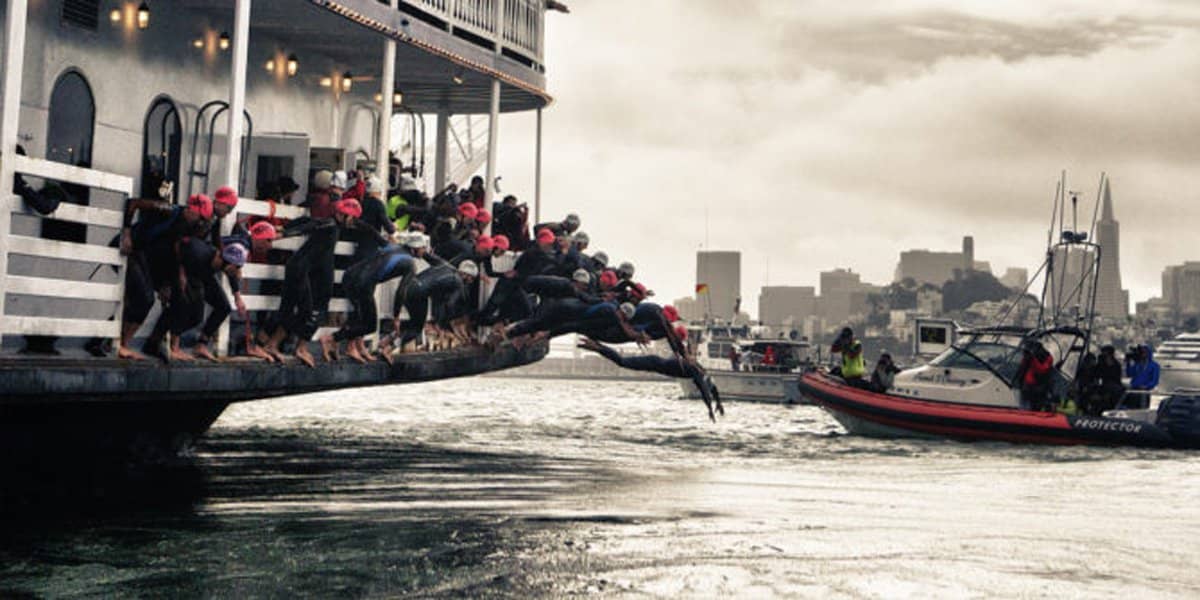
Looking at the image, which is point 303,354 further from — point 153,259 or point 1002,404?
point 1002,404

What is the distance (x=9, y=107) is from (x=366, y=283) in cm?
436

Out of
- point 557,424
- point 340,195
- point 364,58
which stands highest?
point 364,58

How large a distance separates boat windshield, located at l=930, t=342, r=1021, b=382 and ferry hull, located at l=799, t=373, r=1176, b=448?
1.06m

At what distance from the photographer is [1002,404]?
2634cm

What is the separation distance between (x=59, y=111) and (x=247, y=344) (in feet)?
11.3

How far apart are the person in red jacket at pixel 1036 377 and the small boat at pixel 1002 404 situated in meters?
0.09

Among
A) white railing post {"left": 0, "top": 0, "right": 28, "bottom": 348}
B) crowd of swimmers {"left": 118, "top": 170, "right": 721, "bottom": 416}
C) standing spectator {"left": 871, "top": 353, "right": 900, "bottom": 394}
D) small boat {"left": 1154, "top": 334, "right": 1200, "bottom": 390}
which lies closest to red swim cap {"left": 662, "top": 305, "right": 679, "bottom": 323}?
crowd of swimmers {"left": 118, "top": 170, "right": 721, "bottom": 416}

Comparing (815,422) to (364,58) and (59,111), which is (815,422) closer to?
(364,58)

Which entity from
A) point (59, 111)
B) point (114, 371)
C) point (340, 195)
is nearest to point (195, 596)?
point (114, 371)

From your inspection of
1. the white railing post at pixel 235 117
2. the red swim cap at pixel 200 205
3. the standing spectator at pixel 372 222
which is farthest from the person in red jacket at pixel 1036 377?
the red swim cap at pixel 200 205

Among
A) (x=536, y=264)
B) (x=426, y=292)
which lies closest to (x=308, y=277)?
(x=426, y=292)

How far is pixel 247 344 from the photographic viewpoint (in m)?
12.1

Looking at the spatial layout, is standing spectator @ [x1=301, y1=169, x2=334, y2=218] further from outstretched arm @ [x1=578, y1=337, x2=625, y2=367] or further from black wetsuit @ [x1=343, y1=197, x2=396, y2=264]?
outstretched arm @ [x1=578, y1=337, x2=625, y2=367]

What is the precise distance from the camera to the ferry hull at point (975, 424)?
24.5m
